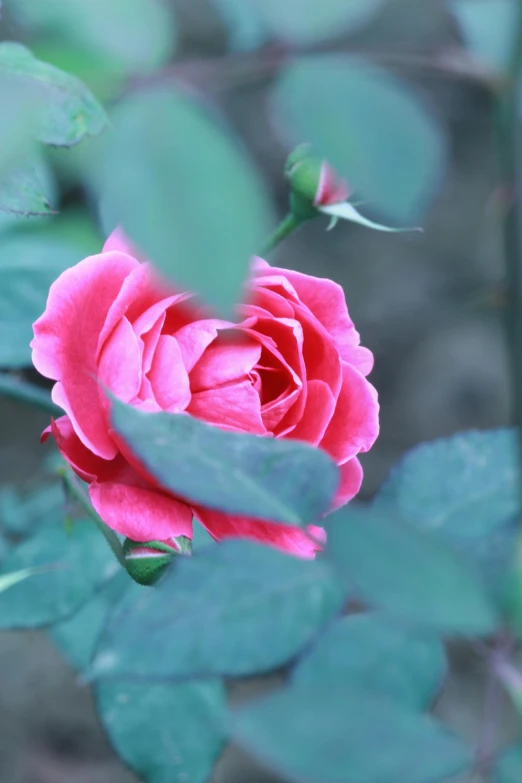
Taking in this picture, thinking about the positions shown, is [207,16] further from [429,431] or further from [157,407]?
[429,431]

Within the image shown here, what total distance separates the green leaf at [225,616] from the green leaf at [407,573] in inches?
1.1

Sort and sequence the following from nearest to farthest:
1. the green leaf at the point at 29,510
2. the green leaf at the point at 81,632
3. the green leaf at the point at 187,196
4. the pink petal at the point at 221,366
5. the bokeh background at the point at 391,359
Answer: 1. the green leaf at the point at 187,196
2. the pink petal at the point at 221,366
3. the green leaf at the point at 81,632
4. the green leaf at the point at 29,510
5. the bokeh background at the point at 391,359

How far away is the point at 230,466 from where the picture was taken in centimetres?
27

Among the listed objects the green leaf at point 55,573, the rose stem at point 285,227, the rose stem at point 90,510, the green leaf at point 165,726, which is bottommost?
the green leaf at point 165,726

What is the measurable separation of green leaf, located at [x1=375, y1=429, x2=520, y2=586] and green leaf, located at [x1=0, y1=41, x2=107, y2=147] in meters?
0.18

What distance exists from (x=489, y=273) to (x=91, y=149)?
1.71m

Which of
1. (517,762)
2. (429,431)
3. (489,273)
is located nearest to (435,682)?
(517,762)

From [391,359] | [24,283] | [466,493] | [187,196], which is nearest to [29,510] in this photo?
[24,283]

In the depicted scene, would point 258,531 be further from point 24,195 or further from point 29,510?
point 29,510

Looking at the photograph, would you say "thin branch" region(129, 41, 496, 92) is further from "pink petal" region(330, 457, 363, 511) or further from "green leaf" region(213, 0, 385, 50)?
"pink petal" region(330, 457, 363, 511)

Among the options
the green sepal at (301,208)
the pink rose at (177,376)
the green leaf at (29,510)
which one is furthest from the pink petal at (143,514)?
the green leaf at (29,510)

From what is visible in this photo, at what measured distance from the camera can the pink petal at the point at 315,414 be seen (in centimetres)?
41

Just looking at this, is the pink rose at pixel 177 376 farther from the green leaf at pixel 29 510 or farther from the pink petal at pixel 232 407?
the green leaf at pixel 29 510

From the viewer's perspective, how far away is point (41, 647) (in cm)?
150
